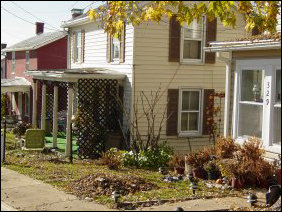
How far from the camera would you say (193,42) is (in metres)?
19.0

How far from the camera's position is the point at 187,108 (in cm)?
1895

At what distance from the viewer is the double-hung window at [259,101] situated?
12070mm

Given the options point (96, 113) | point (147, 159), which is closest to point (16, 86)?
point (96, 113)

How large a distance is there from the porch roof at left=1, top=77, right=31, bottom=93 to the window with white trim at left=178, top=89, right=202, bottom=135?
45.2 feet

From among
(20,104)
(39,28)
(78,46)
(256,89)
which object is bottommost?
(20,104)

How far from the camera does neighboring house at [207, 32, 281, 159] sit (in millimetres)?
12023

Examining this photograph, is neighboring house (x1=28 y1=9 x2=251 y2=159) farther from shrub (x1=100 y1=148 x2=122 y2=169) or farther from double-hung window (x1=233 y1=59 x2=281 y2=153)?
double-hung window (x1=233 y1=59 x2=281 y2=153)

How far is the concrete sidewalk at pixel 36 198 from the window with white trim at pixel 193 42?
8571 mm

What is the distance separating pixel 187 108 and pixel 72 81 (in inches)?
180

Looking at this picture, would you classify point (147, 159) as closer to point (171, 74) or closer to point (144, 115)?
point (144, 115)

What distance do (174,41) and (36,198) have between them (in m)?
9.70

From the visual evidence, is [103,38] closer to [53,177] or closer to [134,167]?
[134,167]

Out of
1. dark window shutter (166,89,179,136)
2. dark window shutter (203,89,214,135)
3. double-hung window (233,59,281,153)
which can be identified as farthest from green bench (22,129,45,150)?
double-hung window (233,59,281,153)

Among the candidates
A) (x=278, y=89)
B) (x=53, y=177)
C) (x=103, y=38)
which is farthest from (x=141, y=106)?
(x=278, y=89)
